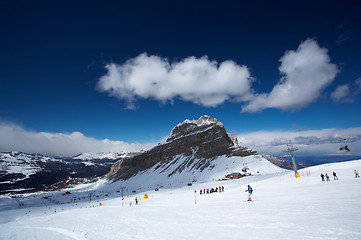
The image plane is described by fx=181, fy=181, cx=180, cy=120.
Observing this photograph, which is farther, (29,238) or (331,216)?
(29,238)

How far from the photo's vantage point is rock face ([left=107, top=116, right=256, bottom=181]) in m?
108

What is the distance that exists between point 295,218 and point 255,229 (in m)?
2.63

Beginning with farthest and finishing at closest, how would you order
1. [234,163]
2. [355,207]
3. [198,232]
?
[234,163] → [355,207] → [198,232]

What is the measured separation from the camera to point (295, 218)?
9.37m

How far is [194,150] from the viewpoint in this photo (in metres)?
131

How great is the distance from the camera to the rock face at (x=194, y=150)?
108 m

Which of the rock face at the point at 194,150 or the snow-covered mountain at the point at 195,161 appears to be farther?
the rock face at the point at 194,150

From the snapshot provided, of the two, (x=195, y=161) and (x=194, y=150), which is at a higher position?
(x=194, y=150)

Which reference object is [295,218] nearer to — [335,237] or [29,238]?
[335,237]

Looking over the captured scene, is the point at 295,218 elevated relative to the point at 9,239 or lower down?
elevated

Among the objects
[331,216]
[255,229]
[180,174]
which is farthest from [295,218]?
[180,174]

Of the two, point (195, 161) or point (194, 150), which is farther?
point (194, 150)

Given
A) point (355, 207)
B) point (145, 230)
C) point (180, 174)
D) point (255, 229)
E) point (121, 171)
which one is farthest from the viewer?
point (121, 171)

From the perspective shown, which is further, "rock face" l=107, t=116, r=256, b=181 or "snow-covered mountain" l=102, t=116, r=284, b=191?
"rock face" l=107, t=116, r=256, b=181
